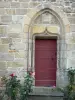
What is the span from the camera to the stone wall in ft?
29.7

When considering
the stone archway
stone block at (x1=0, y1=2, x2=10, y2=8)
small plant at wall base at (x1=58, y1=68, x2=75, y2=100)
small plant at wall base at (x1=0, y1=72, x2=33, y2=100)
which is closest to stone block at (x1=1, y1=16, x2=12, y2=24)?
stone block at (x1=0, y1=2, x2=10, y2=8)

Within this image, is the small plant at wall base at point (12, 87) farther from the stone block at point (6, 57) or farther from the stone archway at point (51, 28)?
the stone archway at point (51, 28)

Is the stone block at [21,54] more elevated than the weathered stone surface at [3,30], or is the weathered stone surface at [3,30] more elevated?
the weathered stone surface at [3,30]

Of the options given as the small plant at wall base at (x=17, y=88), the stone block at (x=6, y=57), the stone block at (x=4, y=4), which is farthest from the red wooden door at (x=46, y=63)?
the stone block at (x=4, y=4)

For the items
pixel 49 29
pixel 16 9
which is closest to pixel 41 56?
pixel 49 29

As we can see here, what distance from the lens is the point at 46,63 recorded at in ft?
30.5

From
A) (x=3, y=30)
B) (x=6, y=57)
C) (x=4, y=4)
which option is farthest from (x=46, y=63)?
(x=4, y=4)

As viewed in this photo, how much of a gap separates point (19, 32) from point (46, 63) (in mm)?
1174

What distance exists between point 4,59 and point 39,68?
1040mm

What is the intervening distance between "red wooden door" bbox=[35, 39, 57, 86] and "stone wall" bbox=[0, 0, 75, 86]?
0.37 meters

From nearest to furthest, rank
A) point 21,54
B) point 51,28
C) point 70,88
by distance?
point 70,88 → point 21,54 → point 51,28

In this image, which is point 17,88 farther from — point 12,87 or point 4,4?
point 4,4

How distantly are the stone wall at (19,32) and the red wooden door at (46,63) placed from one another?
37 cm

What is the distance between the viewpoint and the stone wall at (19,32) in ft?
29.7
